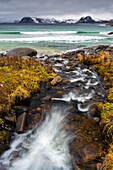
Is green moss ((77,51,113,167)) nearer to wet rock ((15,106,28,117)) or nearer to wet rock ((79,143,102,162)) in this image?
wet rock ((79,143,102,162))

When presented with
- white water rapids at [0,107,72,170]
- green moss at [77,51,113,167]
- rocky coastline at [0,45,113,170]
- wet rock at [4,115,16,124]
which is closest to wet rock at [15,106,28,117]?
rocky coastline at [0,45,113,170]

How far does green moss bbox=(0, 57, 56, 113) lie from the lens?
518cm

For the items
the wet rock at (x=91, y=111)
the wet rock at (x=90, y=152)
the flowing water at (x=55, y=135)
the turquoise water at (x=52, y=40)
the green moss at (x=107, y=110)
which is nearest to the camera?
the green moss at (x=107, y=110)

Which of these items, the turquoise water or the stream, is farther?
the turquoise water

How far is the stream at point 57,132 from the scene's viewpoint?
359 cm

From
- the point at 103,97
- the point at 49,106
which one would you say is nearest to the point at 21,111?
the point at 49,106

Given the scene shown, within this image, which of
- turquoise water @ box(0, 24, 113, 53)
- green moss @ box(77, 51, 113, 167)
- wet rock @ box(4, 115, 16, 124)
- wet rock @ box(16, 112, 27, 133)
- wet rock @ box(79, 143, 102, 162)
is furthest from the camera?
turquoise water @ box(0, 24, 113, 53)

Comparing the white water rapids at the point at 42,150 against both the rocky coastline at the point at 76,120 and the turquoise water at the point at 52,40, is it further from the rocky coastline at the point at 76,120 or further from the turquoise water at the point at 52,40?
the turquoise water at the point at 52,40

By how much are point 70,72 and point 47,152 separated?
6.59 meters

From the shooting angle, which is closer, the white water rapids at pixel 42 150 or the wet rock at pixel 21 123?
the white water rapids at pixel 42 150

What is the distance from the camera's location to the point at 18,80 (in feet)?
21.7

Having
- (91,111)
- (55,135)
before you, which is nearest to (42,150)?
(55,135)

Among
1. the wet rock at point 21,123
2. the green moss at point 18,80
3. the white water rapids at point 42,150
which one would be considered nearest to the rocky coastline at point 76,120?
the wet rock at point 21,123

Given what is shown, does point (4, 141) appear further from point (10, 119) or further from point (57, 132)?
point (57, 132)
